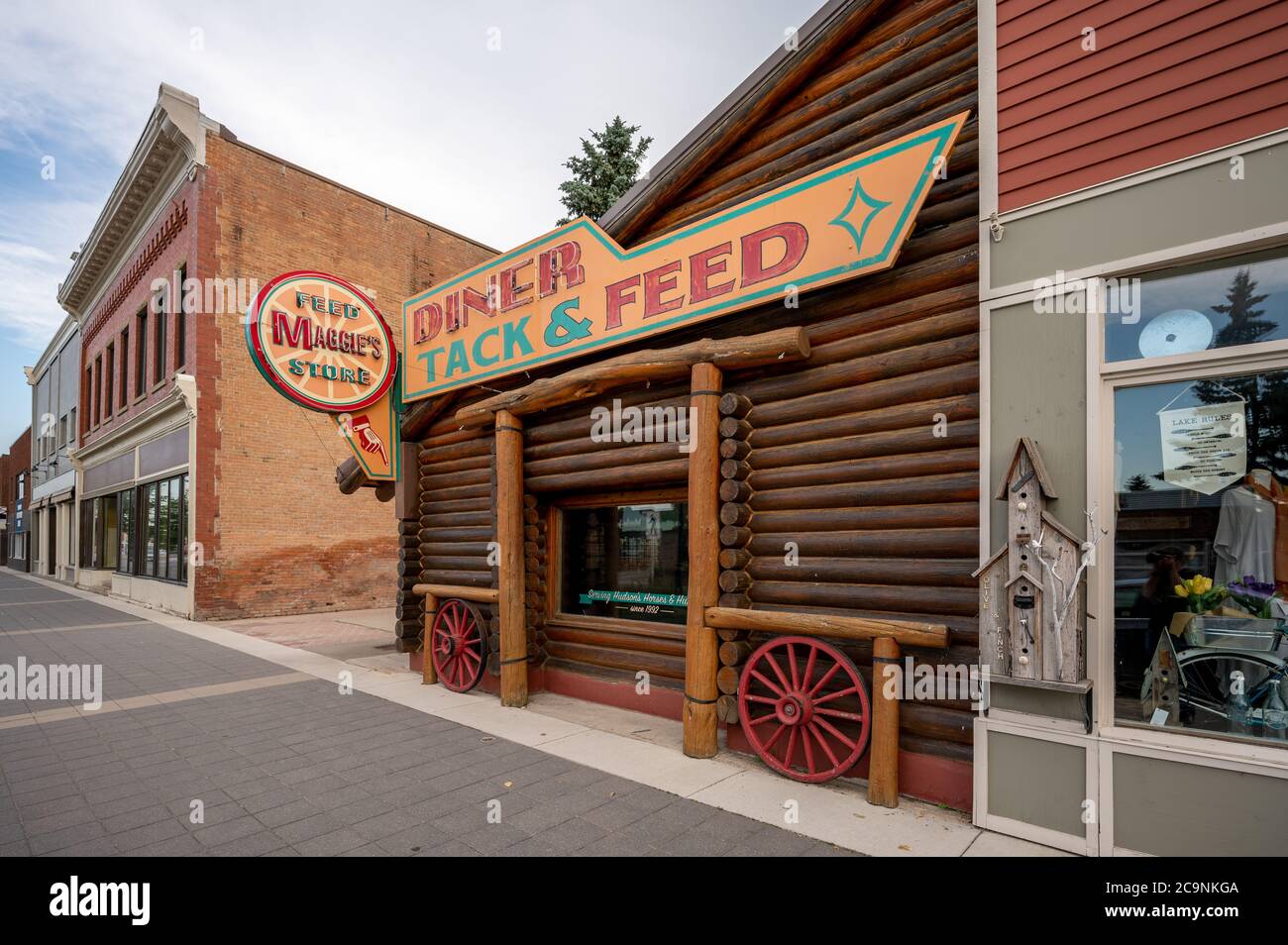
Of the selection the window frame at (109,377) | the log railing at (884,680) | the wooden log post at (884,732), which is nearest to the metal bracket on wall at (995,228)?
the log railing at (884,680)

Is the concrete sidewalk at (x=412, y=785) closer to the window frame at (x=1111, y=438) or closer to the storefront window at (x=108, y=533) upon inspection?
the window frame at (x=1111, y=438)

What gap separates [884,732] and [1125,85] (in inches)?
169

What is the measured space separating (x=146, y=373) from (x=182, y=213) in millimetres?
5153

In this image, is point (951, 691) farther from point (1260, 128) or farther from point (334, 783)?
point (334, 783)

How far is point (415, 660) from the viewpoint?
31.2 ft

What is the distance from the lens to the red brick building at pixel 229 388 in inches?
601

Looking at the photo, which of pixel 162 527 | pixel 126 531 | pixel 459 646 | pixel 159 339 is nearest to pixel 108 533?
pixel 126 531

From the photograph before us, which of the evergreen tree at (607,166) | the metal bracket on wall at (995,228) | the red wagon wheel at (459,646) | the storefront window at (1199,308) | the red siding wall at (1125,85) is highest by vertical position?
the evergreen tree at (607,166)

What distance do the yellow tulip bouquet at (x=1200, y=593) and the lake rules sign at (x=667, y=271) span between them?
2695 mm

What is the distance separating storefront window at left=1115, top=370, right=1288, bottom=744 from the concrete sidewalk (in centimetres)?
127

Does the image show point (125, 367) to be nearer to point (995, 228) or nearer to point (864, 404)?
point (864, 404)

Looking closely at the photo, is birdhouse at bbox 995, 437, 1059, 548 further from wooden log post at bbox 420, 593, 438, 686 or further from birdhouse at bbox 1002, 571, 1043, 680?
wooden log post at bbox 420, 593, 438, 686

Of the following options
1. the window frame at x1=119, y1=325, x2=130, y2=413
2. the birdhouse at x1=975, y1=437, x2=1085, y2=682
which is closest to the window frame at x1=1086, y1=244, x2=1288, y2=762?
the birdhouse at x1=975, y1=437, x2=1085, y2=682
